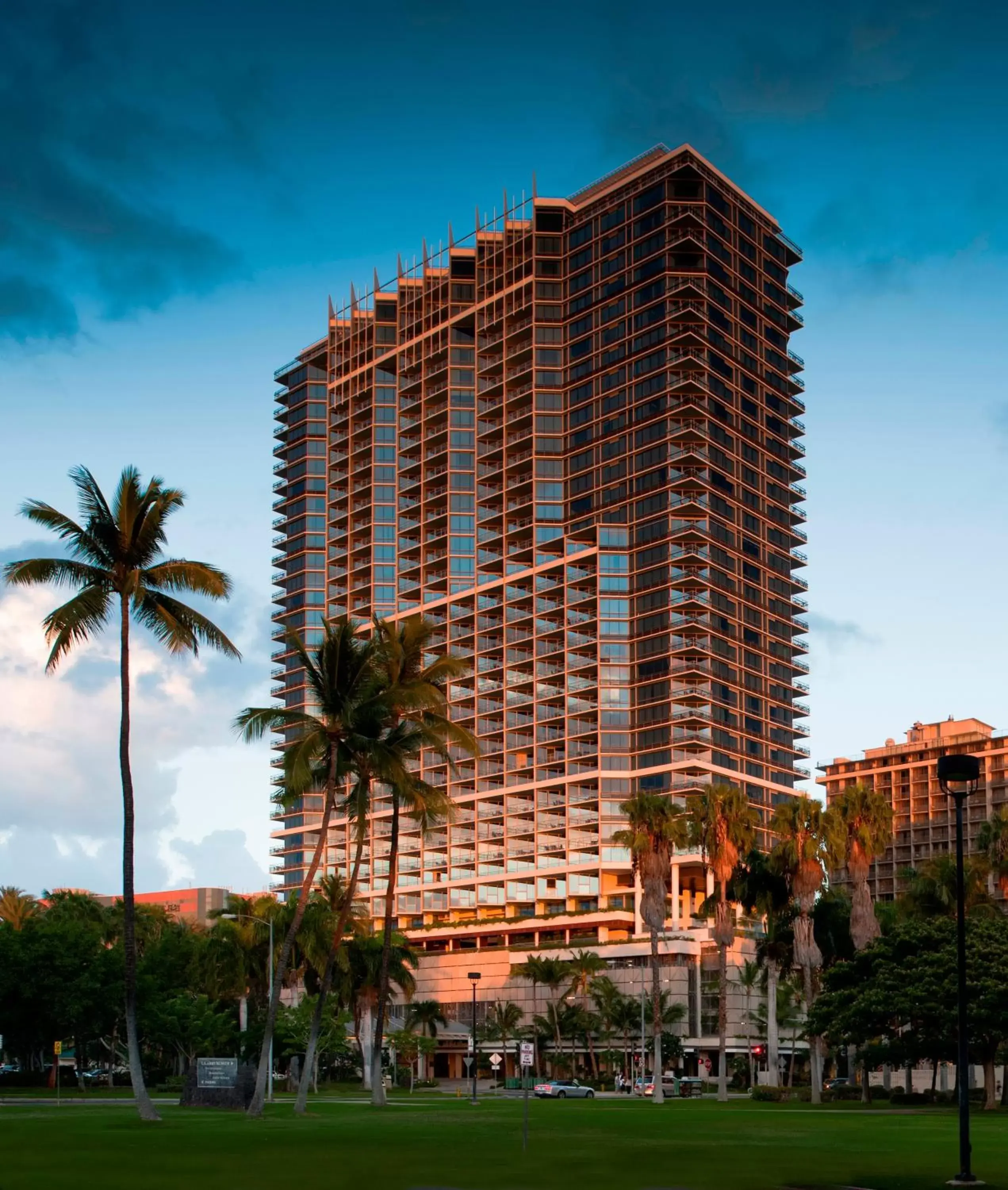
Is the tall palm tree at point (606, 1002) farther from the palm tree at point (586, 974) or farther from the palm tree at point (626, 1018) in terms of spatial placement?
the palm tree at point (586, 974)

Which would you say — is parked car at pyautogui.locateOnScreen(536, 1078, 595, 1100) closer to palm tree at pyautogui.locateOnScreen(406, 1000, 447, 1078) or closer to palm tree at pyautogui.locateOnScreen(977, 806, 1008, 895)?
palm tree at pyautogui.locateOnScreen(977, 806, 1008, 895)

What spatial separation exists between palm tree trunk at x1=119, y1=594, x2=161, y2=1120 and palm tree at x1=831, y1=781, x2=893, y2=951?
154 ft

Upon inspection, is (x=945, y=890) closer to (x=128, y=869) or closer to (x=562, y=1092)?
(x=562, y=1092)

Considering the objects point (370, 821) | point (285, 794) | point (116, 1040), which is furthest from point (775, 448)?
point (285, 794)

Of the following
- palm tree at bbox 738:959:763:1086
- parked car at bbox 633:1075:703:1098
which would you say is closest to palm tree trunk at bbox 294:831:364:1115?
parked car at bbox 633:1075:703:1098

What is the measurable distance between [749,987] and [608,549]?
169 feet

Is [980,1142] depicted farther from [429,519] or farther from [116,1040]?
[429,519]

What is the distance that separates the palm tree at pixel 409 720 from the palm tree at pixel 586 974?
3260 inches

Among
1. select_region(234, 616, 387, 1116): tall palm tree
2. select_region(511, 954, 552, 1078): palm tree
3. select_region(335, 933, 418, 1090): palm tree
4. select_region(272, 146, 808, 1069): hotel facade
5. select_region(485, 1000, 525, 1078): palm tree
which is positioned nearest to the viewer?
select_region(234, 616, 387, 1116): tall palm tree

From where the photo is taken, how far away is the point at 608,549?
167000 millimetres

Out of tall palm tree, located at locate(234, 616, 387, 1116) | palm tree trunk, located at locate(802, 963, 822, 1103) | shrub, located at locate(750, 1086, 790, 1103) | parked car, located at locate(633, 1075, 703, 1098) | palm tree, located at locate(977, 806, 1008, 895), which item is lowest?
parked car, located at locate(633, 1075, 703, 1098)

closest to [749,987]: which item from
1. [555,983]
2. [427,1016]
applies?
[555,983]

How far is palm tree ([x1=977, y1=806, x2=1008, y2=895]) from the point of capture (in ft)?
273

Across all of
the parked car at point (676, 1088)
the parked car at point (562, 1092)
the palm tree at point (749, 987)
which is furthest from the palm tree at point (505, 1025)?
the parked car at point (562, 1092)
